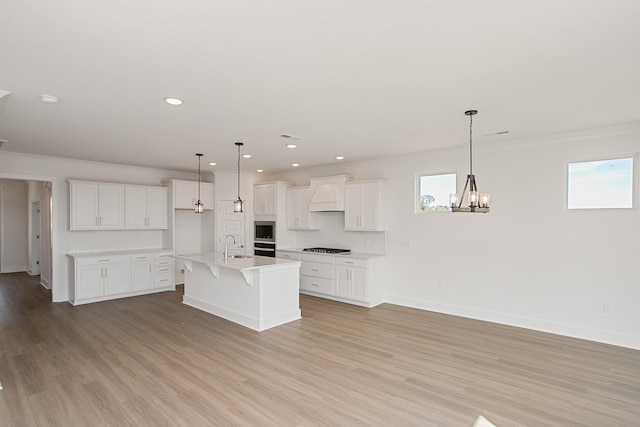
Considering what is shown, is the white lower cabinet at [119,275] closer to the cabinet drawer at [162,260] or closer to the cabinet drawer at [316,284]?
the cabinet drawer at [162,260]

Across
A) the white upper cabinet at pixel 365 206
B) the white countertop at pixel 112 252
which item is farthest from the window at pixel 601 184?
the white countertop at pixel 112 252

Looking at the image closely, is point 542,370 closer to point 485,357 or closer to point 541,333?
point 485,357

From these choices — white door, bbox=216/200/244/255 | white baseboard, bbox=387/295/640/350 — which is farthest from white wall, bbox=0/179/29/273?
white baseboard, bbox=387/295/640/350

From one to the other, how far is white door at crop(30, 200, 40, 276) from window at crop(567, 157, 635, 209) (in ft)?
38.3

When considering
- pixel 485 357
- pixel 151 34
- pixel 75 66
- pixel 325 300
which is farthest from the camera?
pixel 325 300

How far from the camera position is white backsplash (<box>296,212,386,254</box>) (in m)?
6.32

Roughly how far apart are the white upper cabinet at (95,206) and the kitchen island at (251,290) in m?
2.11

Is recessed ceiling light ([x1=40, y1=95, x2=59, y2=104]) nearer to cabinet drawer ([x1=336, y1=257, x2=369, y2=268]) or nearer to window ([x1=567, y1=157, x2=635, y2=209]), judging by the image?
cabinet drawer ([x1=336, y1=257, x2=369, y2=268])

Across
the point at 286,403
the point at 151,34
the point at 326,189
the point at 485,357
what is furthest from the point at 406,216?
the point at 151,34

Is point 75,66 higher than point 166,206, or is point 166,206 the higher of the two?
point 75,66

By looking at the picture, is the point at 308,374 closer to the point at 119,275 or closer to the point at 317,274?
the point at 317,274

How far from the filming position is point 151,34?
2002 mm

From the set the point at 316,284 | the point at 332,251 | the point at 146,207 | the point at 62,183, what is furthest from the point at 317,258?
the point at 62,183

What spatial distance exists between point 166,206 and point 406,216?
511 cm
